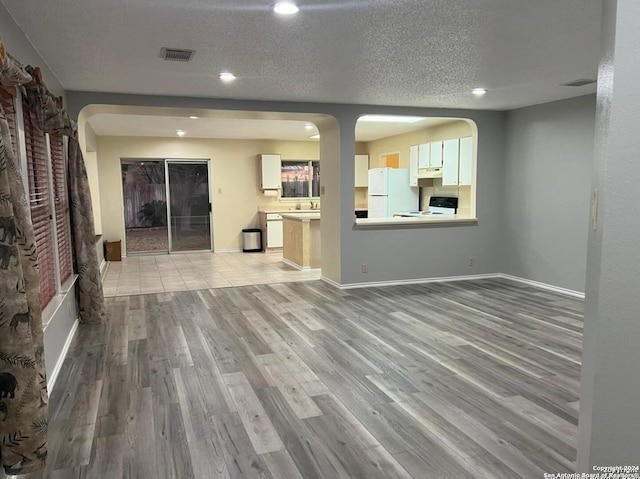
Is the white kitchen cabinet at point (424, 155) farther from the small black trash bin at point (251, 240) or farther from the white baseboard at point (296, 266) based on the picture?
the small black trash bin at point (251, 240)

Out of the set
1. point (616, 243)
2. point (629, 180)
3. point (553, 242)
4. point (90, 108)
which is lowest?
point (553, 242)

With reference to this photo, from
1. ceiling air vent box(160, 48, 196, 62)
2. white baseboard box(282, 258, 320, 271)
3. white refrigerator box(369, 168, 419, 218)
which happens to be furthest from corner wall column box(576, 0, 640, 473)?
white refrigerator box(369, 168, 419, 218)

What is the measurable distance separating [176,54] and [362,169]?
7.29 m

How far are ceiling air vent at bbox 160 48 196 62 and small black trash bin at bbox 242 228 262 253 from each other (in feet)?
21.0

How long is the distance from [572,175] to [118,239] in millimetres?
7957

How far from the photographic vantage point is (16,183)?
1.95m

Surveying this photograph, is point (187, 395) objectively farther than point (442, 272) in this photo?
No

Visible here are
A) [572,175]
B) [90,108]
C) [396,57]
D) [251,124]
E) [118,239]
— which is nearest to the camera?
[396,57]

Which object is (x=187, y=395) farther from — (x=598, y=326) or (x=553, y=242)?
(x=553, y=242)

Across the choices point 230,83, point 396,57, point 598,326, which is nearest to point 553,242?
point 396,57

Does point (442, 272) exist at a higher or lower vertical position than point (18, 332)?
lower

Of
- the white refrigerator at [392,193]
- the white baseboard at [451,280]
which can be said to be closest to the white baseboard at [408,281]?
the white baseboard at [451,280]

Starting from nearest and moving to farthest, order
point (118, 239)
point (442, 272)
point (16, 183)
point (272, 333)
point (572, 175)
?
point (16, 183), point (272, 333), point (572, 175), point (442, 272), point (118, 239)

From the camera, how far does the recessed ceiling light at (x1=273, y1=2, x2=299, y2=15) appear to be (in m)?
2.48
